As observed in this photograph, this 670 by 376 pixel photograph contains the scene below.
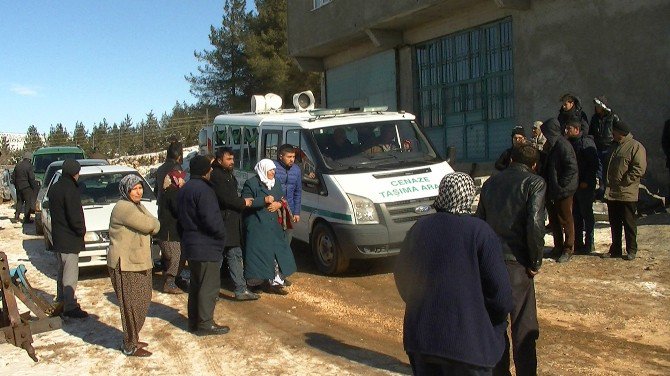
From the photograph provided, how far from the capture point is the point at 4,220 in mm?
17953

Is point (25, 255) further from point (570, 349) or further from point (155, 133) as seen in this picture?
point (155, 133)

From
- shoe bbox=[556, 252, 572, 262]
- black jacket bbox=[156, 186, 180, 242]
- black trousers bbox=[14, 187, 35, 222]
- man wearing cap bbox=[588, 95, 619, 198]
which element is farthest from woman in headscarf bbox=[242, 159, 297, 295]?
black trousers bbox=[14, 187, 35, 222]

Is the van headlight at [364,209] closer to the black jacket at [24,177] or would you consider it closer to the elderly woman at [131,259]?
the elderly woman at [131,259]

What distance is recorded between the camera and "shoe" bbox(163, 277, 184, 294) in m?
8.91

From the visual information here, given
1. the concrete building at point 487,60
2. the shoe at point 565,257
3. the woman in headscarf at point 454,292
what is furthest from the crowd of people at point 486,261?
the concrete building at point 487,60

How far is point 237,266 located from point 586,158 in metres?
4.82

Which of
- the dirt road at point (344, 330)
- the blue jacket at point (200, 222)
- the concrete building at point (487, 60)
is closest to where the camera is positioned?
the dirt road at point (344, 330)

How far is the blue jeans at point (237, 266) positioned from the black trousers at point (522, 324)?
4.00m

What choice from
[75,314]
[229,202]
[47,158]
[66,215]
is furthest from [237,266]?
[47,158]

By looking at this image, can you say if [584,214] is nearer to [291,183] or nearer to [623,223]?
[623,223]

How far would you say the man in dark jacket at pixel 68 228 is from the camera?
7.80 meters

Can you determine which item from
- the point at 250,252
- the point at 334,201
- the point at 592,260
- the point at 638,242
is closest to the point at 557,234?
the point at 592,260

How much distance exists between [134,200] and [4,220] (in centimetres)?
1317

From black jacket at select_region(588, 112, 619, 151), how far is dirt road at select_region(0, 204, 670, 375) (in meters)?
1.95
